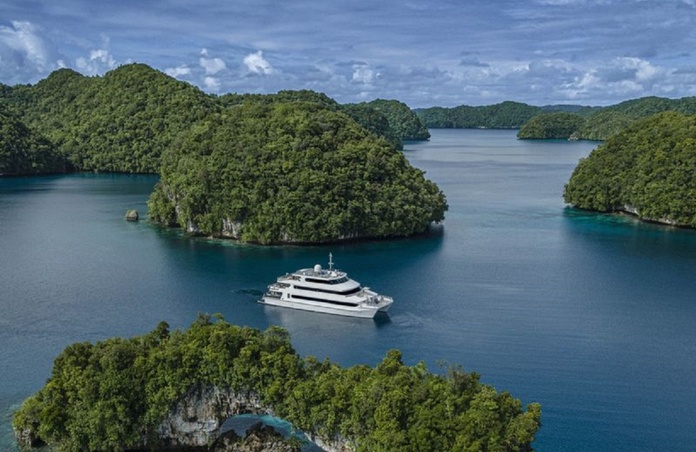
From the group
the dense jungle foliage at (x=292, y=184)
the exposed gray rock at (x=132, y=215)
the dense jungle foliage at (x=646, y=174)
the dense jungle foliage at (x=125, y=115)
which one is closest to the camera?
the dense jungle foliage at (x=292, y=184)

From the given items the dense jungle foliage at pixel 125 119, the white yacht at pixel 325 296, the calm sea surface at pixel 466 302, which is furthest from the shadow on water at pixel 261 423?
the dense jungle foliage at pixel 125 119

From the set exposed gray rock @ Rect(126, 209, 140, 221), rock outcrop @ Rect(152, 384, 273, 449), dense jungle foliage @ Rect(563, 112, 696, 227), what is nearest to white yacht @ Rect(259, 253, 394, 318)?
rock outcrop @ Rect(152, 384, 273, 449)

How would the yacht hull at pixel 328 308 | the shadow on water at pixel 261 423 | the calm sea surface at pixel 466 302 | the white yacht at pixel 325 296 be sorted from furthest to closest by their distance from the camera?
1. the white yacht at pixel 325 296
2. the yacht hull at pixel 328 308
3. the calm sea surface at pixel 466 302
4. the shadow on water at pixel 261 423

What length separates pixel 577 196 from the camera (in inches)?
3627

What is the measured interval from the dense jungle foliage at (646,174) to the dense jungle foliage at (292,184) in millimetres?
24101

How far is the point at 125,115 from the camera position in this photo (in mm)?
153125

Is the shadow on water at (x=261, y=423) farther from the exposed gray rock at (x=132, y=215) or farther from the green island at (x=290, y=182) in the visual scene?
the exposed gray rock at (x=132, y=215)

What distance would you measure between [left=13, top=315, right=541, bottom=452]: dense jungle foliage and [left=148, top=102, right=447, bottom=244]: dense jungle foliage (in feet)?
129

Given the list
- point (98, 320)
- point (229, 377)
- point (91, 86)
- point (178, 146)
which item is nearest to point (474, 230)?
point (178, 146)

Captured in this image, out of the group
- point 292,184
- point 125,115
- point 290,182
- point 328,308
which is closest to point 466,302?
point 328,308

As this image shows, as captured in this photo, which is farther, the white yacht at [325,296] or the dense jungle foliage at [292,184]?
the dense jungle foliage at [292,184]

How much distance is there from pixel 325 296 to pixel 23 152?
345 ft

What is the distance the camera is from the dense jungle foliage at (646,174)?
80.4m

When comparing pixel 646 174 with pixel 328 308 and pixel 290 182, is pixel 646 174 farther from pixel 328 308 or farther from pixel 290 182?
pixel 328 308
